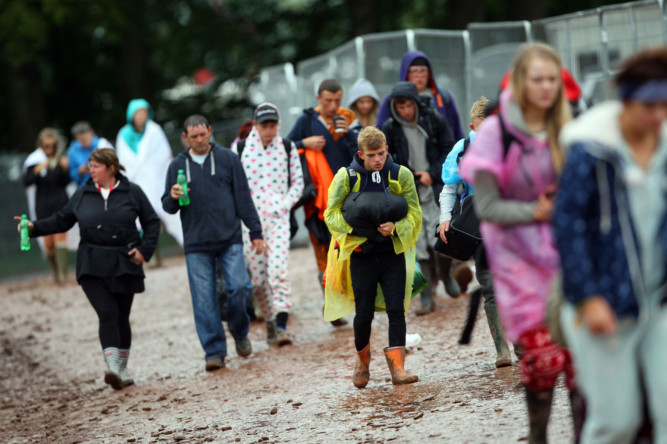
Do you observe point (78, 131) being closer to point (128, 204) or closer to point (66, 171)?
point (66, 171)

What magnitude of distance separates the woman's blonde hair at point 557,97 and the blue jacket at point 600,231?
60cm

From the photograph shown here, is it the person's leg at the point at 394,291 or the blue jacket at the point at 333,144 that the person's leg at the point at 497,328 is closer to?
the person's leg at the point at 394,291

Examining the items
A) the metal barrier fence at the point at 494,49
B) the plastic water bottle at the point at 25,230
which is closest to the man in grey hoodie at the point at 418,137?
the plastic water bottle at the point at 25,230

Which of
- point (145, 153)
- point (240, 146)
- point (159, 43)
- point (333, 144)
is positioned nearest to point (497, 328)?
point (333, 144)

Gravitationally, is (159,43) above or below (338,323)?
above

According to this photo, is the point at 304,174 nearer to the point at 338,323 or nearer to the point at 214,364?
the point at 338,323

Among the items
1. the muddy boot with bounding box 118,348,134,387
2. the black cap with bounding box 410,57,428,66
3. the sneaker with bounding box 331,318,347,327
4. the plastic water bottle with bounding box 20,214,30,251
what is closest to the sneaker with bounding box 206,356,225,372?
the muddy boot with bounding box 118,348,134,387

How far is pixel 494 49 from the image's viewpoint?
1401 cm

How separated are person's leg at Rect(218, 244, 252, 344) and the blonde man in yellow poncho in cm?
200

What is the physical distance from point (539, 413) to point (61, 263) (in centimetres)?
1386

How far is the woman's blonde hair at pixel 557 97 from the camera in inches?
179

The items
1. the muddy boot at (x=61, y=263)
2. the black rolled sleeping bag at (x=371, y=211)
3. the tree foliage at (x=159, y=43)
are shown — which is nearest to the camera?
the black rolled sleeping bag at (x=371, y=211)

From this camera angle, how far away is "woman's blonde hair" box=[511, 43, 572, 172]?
14.9ft

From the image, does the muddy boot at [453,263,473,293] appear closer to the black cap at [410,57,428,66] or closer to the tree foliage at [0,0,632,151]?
the black cap at [410,57,428,66]
